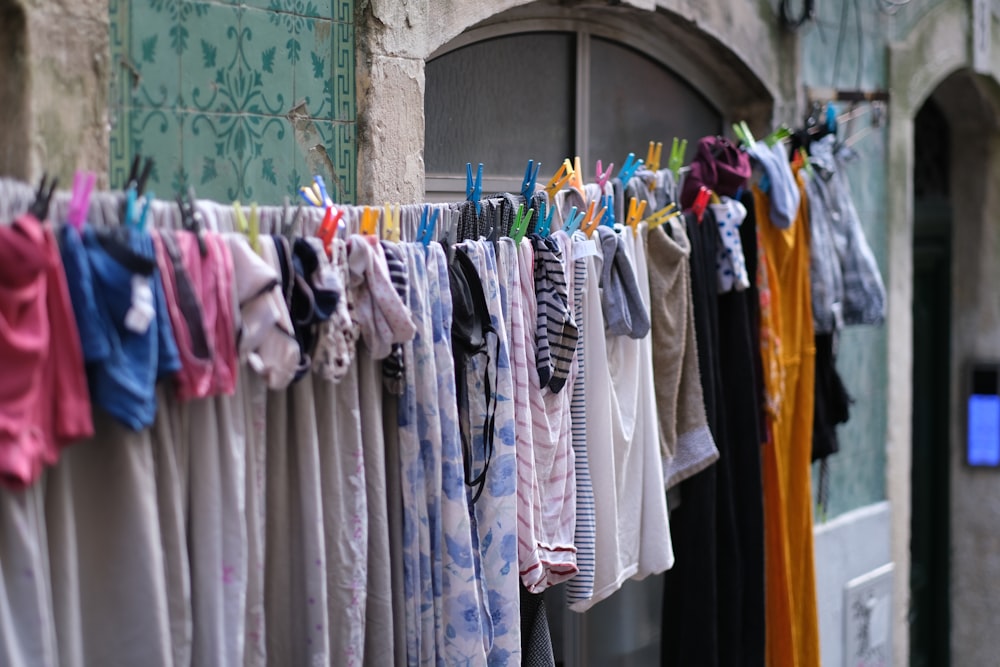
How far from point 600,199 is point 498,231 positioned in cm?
49

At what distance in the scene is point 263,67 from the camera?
3291mm

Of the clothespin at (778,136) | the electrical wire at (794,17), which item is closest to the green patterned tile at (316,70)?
the clothespin at (778,136)

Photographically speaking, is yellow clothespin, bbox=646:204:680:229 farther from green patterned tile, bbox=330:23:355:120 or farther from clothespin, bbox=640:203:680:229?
green patterned tile, bbox=330:23:355:120

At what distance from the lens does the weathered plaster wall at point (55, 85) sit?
109 inches

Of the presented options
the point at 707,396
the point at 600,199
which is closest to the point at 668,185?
the point at 600,199

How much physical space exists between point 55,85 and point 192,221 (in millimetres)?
478

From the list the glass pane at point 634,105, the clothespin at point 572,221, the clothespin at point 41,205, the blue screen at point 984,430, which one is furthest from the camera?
the blue screen at point 984,430

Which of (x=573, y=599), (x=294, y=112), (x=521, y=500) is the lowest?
(x=573, y=599)

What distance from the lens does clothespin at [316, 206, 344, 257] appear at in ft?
9.71

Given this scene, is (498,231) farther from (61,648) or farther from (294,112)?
(61,648)

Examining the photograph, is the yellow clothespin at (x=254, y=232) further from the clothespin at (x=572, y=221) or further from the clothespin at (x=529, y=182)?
the clothespin at (x=572, y=221)

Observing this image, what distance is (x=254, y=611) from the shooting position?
2.84 metres

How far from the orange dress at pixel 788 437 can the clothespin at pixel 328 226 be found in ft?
6.35

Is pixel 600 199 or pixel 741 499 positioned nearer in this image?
pixel 600 199
